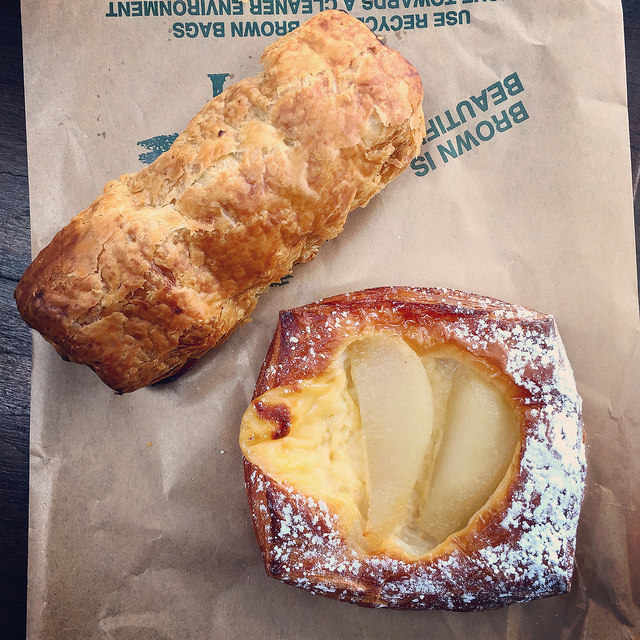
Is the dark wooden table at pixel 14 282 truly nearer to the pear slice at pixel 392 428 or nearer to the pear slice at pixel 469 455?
the pear slice at pixel 469 455

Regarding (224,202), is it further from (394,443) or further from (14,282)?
(14,282)

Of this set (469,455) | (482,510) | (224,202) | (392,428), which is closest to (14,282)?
(224,202)

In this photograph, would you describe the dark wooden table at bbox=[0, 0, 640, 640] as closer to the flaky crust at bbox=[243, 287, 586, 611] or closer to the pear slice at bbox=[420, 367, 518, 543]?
the flaky crust at bbox=[243, 287, 586, 611]

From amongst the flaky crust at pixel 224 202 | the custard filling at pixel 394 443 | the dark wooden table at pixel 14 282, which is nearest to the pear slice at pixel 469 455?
the custard filling at pixel 394 443

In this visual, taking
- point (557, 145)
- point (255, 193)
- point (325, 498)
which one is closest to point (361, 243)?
point (255, 193)

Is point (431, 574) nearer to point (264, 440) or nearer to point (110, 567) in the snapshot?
point (264, 440)
